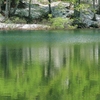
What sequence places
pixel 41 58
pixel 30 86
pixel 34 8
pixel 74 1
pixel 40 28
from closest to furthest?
pixel 30 86 → pixel 41 58 → pixel 40 28 → pixel 74 1 → pixel 34 8

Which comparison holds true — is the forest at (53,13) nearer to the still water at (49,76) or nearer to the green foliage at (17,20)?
the green foliage at (17,20)

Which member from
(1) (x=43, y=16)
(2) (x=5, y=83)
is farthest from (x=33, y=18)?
(2) (x=5, y=83)

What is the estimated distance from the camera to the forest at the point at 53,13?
63156 mm

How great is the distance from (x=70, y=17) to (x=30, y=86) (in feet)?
172

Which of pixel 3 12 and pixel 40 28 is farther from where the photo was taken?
pixel 3 12

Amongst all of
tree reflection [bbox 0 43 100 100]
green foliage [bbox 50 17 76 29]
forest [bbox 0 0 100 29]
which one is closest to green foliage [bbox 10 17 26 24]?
forest [bbox 0 0 100 29]

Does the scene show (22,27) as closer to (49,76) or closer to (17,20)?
(17,20)

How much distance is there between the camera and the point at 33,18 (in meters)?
66.8

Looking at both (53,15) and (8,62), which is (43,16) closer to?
(53,15)

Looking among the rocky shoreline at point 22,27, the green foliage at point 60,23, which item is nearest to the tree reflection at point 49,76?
the rocky shoreline at point 22,27

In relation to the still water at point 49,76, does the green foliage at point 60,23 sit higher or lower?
lower

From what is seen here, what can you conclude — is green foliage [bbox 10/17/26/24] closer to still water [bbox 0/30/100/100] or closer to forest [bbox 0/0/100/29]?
forest [bbox 0/0/100/29]

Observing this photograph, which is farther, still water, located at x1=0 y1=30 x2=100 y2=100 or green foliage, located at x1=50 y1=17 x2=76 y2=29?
green foliage, located at x1=50 y1=17 x2=76 y2=29

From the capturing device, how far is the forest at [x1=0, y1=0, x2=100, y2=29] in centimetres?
6316
